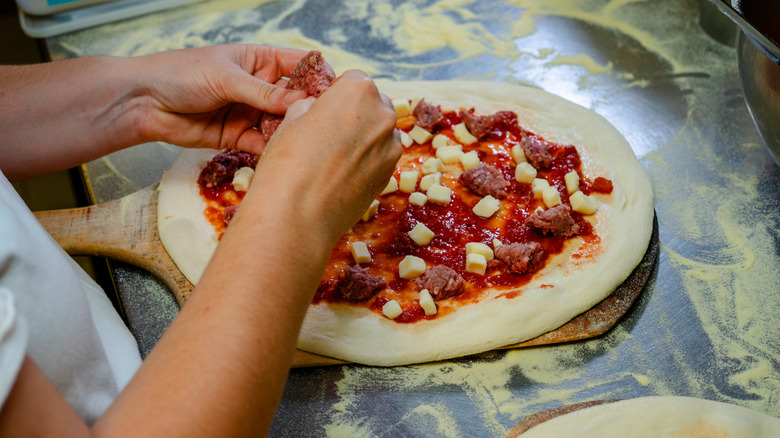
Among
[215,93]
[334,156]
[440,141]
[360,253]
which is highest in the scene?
[334,156]

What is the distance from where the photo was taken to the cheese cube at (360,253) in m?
2.08

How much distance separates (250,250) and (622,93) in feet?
7.42

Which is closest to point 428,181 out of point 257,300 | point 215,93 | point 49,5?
point 215,93

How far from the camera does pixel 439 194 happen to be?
2270 millimetres

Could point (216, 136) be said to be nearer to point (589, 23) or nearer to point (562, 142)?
point (562, 142)

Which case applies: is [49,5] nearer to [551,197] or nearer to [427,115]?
[427,115]

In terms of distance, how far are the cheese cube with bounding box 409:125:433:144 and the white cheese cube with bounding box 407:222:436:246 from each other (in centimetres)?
51

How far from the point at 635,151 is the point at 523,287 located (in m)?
1.00

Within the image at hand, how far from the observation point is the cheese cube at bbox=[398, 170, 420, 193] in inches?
91.0

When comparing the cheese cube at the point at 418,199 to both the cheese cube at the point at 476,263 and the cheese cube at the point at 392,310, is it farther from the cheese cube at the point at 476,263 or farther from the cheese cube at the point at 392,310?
the cheese cube at the point at 392,310

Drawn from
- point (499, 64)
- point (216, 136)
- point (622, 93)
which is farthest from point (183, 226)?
point (622, 93)

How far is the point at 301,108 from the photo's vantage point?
1706mm

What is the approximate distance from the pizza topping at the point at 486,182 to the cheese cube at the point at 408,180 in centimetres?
19

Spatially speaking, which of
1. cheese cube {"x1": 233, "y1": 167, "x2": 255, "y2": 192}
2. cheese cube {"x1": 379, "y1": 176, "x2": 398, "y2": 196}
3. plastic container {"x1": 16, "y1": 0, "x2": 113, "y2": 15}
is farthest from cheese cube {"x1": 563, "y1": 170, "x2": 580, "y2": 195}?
plastic container {"x1": 16, "y1": 0, "x2": 113, "y2": 15}
